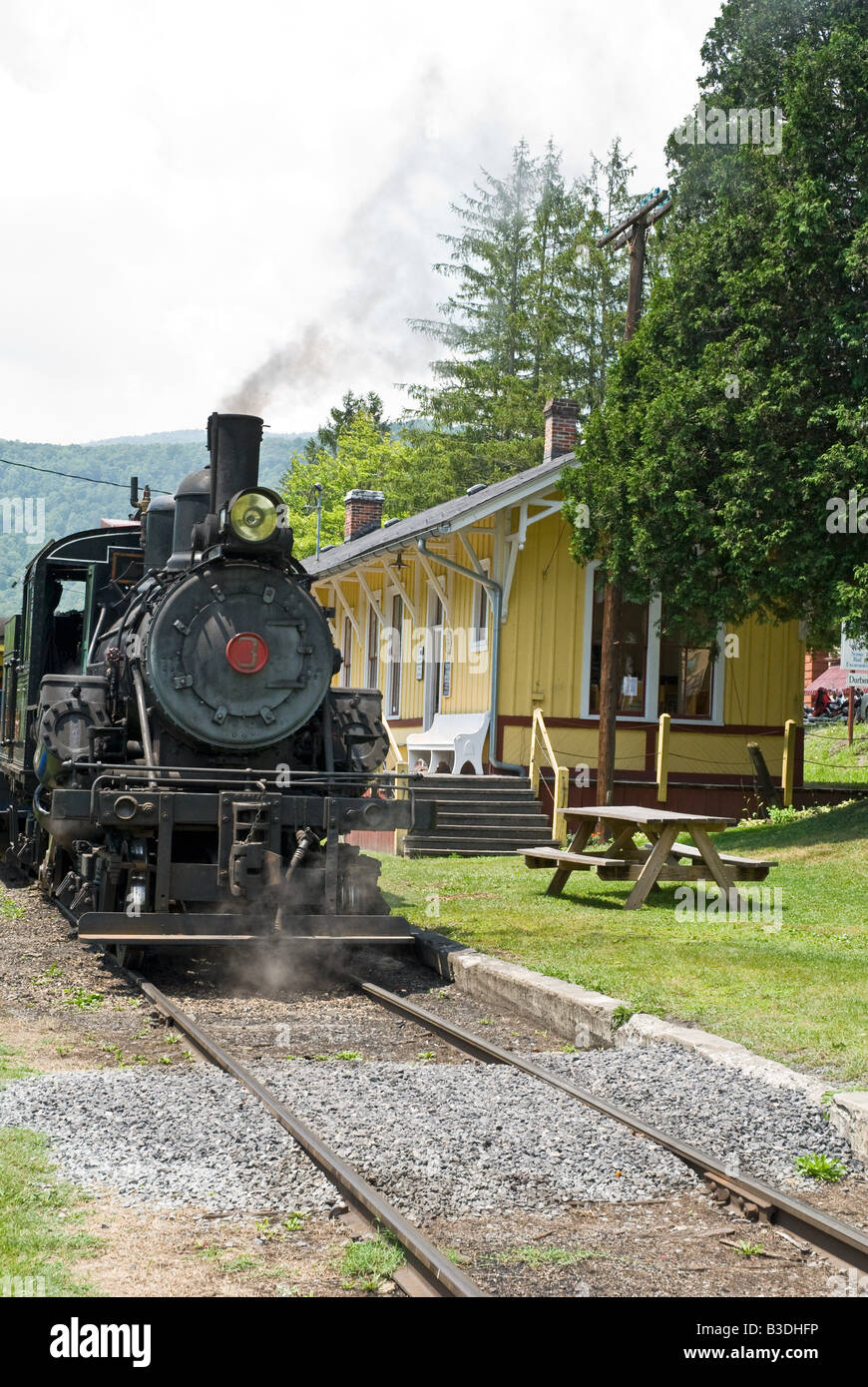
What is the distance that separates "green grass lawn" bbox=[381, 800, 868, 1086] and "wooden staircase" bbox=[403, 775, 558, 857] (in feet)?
1.97

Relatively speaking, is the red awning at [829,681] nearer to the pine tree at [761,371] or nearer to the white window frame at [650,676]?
the white window frame at [650,676]

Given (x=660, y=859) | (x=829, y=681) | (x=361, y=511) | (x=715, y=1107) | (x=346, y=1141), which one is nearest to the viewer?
(x=346, y=1141)

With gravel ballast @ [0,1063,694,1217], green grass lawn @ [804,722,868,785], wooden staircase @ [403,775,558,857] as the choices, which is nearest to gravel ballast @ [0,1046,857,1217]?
gravel ballast @ [0,1063,694,1217]

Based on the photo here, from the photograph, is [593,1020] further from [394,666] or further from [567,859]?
[394,666]

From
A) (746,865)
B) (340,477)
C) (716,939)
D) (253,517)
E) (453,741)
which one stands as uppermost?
(340,477)

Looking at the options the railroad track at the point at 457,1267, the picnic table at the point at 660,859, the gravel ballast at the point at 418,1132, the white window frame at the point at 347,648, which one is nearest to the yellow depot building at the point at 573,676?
the picnic table at the point at 660,859

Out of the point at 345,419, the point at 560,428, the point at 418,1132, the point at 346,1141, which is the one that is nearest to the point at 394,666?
the point at 560,428

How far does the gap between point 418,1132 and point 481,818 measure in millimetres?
12270

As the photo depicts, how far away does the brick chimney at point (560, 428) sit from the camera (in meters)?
23.8

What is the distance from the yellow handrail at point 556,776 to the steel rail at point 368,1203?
10385 mm

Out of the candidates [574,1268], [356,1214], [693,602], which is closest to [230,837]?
[356,1214]

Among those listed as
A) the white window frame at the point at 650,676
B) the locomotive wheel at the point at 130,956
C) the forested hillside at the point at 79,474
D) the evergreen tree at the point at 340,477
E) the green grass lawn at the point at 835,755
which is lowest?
the locomotive wheel at the point at 130,956

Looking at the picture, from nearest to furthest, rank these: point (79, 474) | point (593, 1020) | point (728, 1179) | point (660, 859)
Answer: point (728, 1179)
point (593, 1020)
point (660, 859)
point (79, 474)

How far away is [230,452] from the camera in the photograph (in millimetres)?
9789
